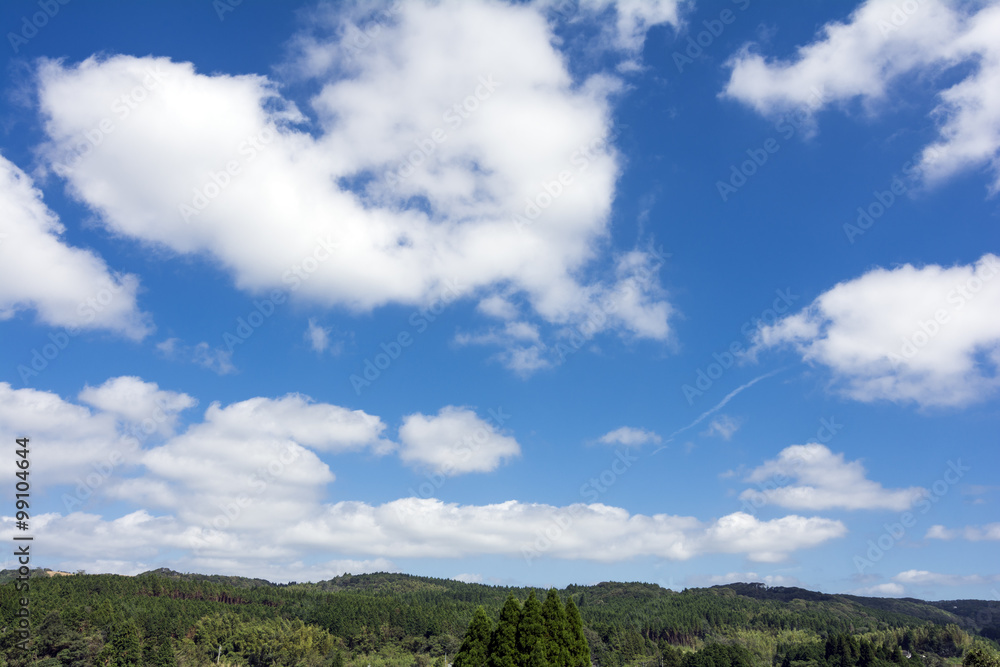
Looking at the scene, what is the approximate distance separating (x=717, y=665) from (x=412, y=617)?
269 feet

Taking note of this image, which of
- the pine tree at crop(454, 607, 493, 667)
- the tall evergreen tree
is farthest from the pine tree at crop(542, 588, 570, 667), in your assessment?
the pine tree at crop(454, 607, 493, 667)

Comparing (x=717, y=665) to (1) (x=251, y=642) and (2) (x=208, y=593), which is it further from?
(2) (x=208, y=593)

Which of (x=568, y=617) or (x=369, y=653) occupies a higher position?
(x=568, y=617)

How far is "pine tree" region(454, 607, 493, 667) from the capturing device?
6850 cm

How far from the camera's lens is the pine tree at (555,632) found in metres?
65.2

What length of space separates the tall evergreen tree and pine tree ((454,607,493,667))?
8223mm

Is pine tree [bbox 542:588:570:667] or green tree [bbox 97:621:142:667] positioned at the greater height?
pine tree [bbox 542:588:570:667]

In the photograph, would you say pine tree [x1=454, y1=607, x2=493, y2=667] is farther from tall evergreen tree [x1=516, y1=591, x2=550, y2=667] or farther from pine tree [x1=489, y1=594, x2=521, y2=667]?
tall evergreen tree [x1=516, y1=591, x2=550, y2=667]

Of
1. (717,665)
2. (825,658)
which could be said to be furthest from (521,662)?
(825,658)

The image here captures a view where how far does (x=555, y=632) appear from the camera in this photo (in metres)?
67.2

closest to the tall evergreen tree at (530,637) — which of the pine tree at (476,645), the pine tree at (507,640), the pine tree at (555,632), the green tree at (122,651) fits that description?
the pine tree at (507,640)

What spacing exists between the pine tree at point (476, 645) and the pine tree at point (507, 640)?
348 cm

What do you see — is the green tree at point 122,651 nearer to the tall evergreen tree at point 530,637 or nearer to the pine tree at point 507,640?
the pine tree at point 507,640

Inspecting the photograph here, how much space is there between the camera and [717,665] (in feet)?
492
